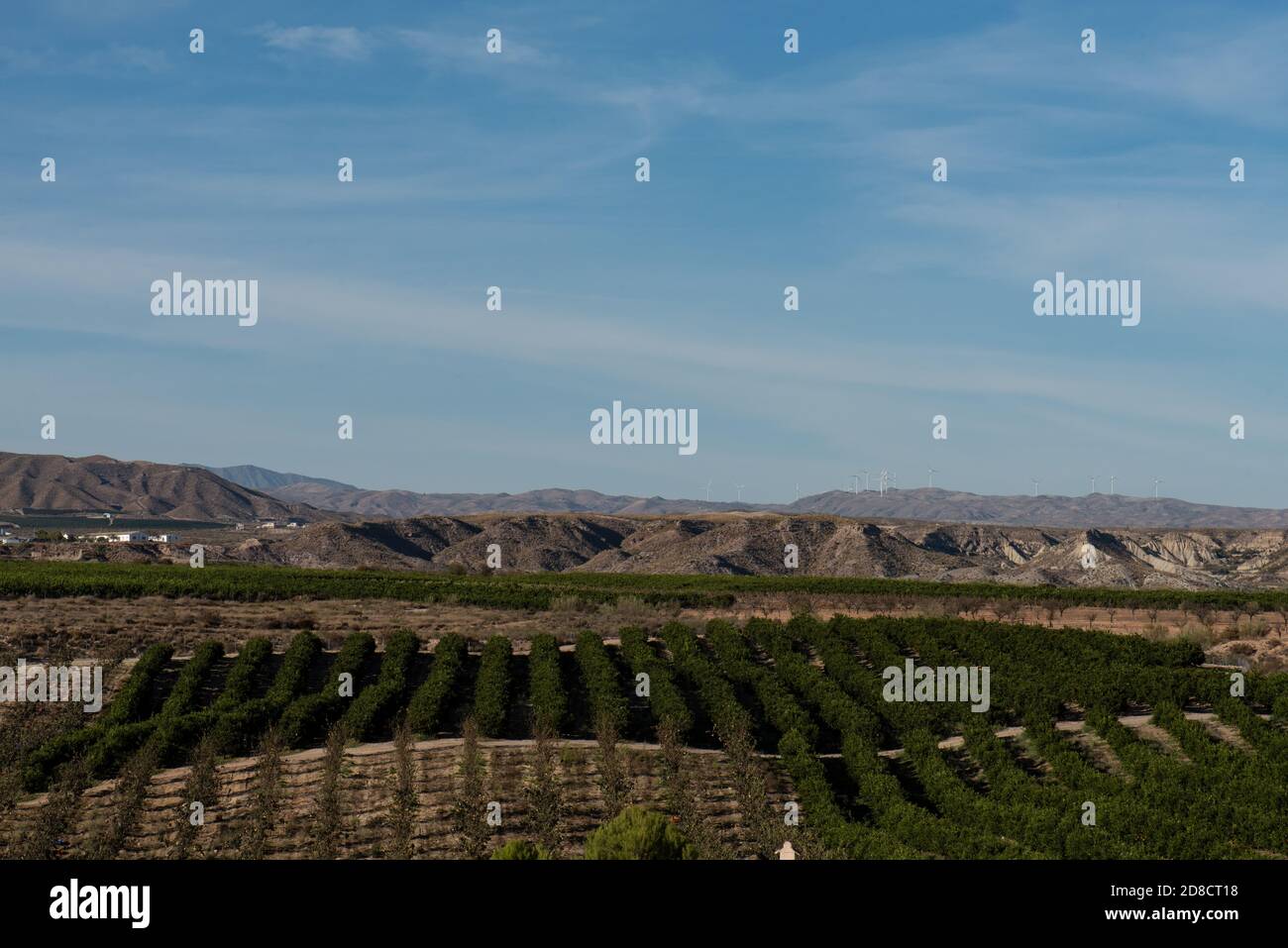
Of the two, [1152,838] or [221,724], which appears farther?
[221,724]

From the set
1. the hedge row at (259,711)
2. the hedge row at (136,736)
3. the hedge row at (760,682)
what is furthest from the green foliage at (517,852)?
the hedge row at (760,682)

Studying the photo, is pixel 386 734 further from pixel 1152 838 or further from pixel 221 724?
pixel 1152 838

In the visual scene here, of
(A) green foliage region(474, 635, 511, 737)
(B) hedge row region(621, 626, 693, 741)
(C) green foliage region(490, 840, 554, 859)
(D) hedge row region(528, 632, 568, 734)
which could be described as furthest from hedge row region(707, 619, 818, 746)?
(C) green foliage region(490, 840, 554, 859)

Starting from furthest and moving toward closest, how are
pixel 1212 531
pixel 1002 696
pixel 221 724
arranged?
1. pixel 1212 531
2. pixel 1002 696
3. pixel 221 724

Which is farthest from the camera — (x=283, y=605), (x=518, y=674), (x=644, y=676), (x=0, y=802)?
(x=283, y=605)

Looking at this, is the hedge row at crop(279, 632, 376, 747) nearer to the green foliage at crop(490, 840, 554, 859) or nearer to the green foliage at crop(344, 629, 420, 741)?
the green foliage at crop(344, 629, 420, 741)

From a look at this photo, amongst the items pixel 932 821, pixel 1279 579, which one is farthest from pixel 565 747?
pixel 1279 579
